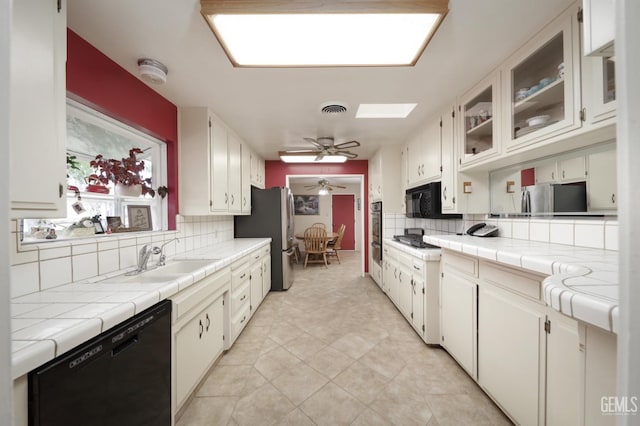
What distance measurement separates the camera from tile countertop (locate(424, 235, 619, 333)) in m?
0.57

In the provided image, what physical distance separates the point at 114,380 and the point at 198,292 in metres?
0.62

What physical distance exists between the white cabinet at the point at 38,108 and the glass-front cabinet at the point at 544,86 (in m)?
2.35

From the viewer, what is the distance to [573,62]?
1.20m

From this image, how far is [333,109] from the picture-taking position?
2.30 m

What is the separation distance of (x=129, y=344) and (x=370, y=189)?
4017 millimetres

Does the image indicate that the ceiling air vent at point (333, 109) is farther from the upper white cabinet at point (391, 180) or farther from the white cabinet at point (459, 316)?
the white cabinet at point (459, 316)

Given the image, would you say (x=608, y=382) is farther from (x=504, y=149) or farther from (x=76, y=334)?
(x=76, y=334)

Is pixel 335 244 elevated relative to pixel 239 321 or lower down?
elevated

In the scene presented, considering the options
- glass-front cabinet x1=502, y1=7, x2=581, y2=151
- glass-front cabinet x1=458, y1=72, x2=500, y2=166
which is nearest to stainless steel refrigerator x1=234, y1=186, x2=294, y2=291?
glass-front cabinet x1=458, y1=72, x2=500, y2=166

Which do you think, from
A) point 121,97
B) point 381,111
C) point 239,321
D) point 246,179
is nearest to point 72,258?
point 121,97

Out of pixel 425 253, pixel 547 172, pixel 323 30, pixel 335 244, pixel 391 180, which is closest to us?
pixel 323 30

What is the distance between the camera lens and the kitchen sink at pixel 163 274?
4.89ft

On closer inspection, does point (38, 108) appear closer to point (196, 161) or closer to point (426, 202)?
point (196, 161)

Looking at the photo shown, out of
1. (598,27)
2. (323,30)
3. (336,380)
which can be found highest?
(323,30)
